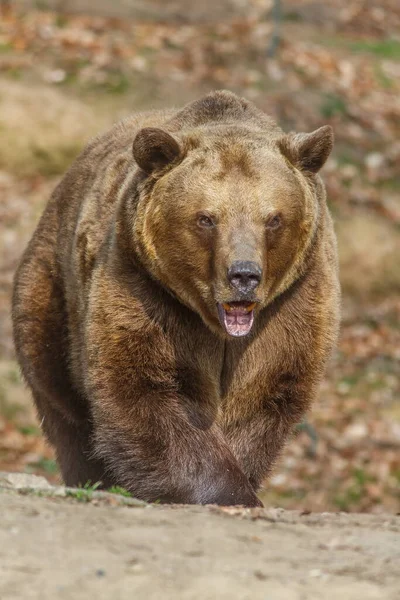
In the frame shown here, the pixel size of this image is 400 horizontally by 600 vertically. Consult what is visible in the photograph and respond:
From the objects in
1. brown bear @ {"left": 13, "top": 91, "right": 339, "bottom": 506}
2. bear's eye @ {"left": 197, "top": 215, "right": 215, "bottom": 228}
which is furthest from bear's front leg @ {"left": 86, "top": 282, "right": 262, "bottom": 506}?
bear's eye @ {"left": 197, "top": 215, "right": 215, "bottom": 228}

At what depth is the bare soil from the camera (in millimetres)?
3893

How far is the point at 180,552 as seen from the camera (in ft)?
13.9

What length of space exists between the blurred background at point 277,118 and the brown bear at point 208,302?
5.60 m

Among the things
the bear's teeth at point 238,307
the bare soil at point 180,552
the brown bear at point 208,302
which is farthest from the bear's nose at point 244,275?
the bare soil at point 180,552

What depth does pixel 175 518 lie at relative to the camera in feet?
15.5

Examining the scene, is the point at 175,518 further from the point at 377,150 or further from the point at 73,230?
the point at 377,150

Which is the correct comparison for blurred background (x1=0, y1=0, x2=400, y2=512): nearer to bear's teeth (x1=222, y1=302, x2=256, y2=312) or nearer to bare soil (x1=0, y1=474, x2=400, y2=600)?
bear's teeth (x1=222, y1=302, x2=256, y2=312)

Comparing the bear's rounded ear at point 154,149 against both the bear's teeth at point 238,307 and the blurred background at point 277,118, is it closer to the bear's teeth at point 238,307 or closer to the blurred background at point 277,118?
the bear's teeth at point 238,307

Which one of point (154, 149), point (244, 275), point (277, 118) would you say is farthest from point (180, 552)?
point (277, 118)

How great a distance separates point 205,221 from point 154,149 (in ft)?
1.62

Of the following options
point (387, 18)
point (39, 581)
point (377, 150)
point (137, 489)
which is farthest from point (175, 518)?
point (387, 18)

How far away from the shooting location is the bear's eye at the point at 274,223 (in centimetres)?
584

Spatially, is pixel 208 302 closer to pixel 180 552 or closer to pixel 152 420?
pixel 152 420

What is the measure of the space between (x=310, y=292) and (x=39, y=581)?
9.37 feet
